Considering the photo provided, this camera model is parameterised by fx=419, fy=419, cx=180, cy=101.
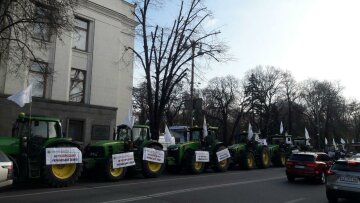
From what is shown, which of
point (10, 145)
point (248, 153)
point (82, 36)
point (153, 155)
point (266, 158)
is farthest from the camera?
point (82, 36)

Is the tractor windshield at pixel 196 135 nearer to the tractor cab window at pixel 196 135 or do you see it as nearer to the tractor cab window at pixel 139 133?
the tractor cab window at pixel 196 135

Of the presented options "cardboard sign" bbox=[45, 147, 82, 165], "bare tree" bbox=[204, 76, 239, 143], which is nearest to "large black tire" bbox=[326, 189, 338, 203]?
"cardboard sign" bbox=[45, 147, 82, 165]

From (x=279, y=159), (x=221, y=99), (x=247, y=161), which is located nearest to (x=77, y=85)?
(x=247, y=161)

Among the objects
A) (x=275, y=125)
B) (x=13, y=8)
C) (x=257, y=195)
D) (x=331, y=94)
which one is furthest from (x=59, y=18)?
(x=331, y=94)

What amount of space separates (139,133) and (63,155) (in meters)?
5.25

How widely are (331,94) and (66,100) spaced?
73.2 meters

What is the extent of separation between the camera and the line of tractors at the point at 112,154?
15.1 m

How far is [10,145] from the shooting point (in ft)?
48.7

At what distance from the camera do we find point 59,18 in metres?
18.7

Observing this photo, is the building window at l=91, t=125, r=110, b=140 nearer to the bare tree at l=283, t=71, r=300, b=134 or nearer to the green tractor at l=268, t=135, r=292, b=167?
the green tractor at l=268, t=135, r=292, b=167

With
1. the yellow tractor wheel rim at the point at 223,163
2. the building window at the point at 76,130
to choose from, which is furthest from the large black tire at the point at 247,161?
the building window at the point at 76,130

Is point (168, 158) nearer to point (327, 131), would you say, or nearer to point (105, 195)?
point (105, 195)

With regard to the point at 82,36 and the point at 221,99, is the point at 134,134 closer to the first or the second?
the point at 82,36

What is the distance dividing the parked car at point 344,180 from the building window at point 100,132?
19.0 m
